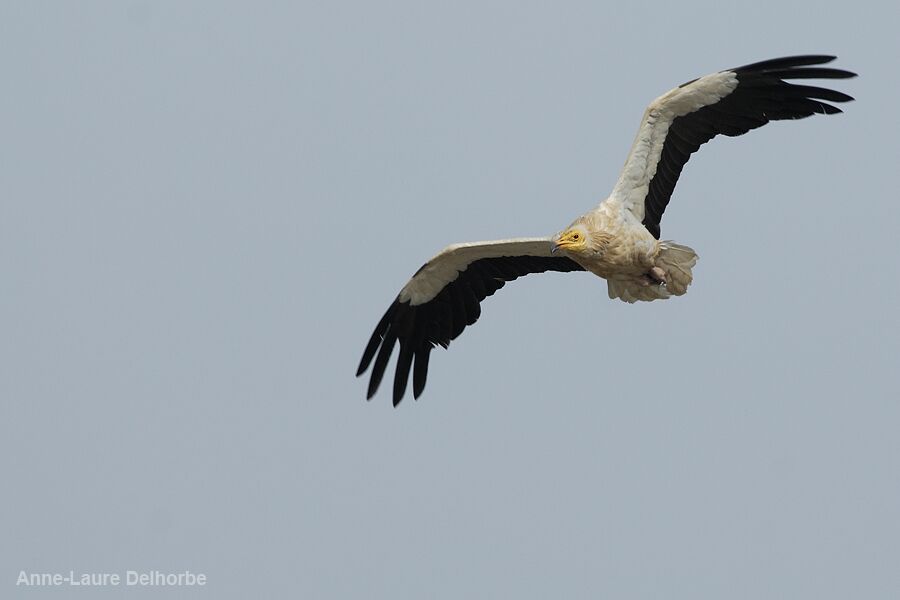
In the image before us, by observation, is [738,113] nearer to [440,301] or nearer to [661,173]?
[661,173]

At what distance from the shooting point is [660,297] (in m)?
19.2

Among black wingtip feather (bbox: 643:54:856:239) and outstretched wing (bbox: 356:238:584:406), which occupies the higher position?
black wingtip feather (bbox: 643:54:856:239)

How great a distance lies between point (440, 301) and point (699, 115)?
142 inches

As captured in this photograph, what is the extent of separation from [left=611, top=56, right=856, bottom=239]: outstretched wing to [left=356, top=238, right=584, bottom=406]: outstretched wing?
1284mm

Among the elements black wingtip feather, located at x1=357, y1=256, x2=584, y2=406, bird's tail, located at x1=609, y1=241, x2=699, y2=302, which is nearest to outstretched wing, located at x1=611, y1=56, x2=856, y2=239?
bird's tail, located at x1=609, y1=241, x2=699, y2=302

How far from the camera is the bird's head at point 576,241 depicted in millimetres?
18500

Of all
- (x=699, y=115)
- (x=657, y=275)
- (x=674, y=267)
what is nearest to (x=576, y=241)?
(x=657, y=275)

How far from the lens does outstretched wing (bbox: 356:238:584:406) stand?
20.0 metres

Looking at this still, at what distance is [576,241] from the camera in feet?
60.7

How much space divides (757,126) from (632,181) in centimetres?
138

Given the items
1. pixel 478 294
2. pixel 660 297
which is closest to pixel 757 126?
pixel 660 297

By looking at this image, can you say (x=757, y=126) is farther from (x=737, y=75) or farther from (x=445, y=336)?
(x=445, y=336)

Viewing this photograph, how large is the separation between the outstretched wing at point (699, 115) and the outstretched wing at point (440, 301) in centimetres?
128

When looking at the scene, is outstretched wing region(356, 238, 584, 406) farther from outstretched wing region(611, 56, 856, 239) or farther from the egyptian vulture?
outstretched wing region(611, 56, 856, 239)
